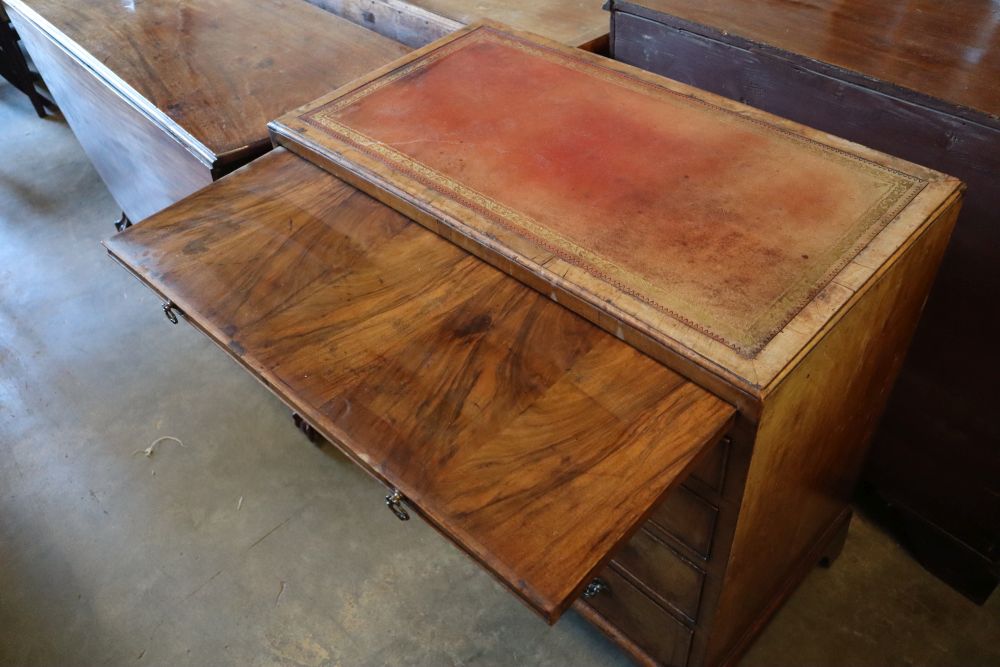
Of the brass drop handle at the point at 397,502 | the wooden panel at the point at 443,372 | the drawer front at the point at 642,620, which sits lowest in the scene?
the drawer front at the point at 642,620

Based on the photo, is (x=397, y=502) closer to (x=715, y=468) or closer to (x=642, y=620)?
(x=715, y=468)

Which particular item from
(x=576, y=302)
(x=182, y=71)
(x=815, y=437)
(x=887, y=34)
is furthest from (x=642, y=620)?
(x=182, y=71)

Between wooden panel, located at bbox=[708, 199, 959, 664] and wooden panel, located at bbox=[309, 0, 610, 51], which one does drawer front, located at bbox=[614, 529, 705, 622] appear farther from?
wooden panel, located at bbox=[309, 0, 610, 51]

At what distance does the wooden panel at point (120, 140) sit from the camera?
145 cm

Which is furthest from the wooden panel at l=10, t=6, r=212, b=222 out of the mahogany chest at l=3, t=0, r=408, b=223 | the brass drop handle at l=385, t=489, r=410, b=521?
the brass drop handle at l=385, t=489, r=410, b=521

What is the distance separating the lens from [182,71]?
4.97 feet

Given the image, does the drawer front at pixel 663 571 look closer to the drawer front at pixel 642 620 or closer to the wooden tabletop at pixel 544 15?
the drawer front at pixel 642 620

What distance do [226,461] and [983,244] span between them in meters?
1.56

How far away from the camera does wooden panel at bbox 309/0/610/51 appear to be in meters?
1.47

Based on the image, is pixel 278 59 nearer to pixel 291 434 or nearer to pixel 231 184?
pixel 231 184

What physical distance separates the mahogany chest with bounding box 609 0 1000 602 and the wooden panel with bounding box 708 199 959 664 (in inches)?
4.7

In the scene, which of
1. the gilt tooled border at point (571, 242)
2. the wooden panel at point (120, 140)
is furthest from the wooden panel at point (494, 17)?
the wooden panel at point (120, 140)

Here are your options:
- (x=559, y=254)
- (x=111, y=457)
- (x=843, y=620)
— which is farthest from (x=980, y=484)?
(x=111, y=457)

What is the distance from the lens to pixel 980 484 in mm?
1329
